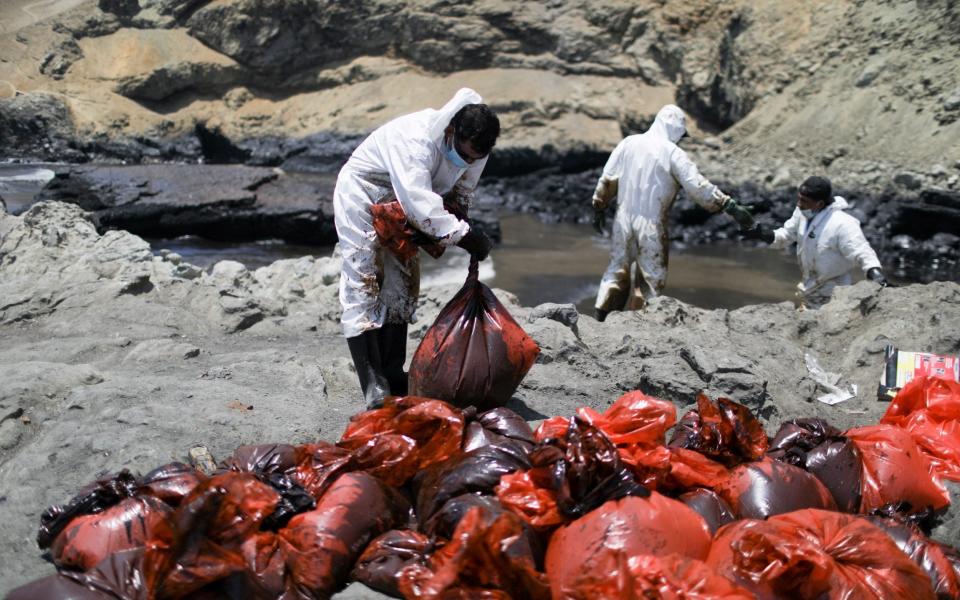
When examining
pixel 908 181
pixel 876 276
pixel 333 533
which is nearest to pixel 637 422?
Result: pixel 333 533

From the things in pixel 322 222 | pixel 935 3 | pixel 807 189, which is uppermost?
pixel 935 3

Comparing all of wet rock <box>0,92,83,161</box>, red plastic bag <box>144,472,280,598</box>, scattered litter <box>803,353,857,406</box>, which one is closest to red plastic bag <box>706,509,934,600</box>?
red plastic bag <box>144,472,280,598</box>

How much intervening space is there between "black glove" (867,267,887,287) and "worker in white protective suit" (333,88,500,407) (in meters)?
3.41

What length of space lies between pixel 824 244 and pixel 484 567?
4769 mm

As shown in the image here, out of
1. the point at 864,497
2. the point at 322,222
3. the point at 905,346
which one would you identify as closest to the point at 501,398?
the point at 864,497

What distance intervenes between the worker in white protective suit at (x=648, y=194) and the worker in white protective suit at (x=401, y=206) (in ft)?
9.73

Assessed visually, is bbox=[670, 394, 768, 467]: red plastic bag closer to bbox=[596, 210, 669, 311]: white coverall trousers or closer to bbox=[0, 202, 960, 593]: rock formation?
bbox=[0, 202, 960, 593]: rock formation

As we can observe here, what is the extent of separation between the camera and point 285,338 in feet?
17.6

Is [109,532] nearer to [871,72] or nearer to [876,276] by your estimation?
[876,276]

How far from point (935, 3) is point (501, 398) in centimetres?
1531

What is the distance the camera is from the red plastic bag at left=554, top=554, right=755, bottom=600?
7.05ft

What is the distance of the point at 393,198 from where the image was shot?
3.69 metres

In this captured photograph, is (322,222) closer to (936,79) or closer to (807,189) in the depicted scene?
(807,189)

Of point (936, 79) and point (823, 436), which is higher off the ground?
point (936, 79)
